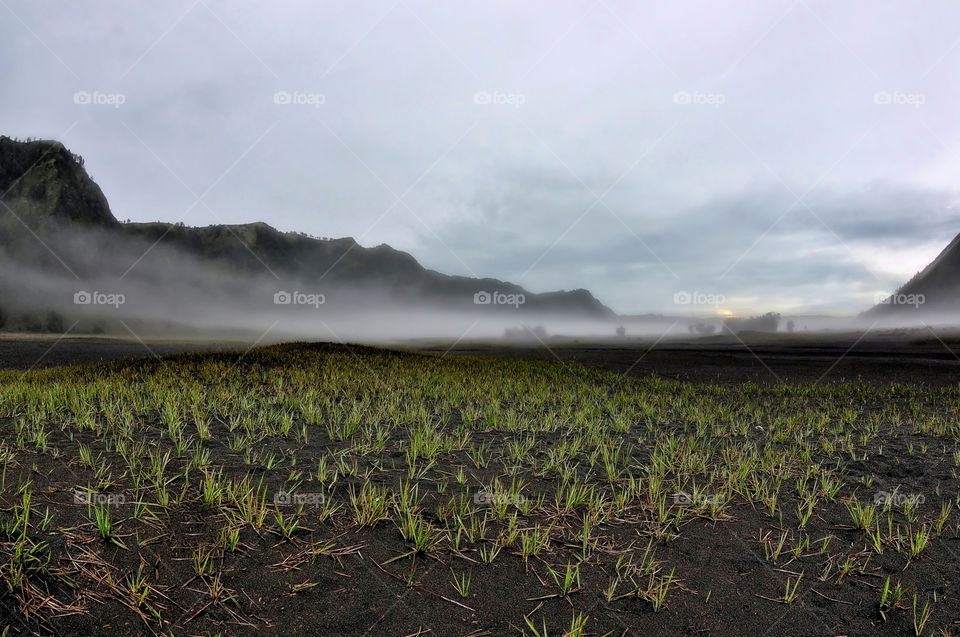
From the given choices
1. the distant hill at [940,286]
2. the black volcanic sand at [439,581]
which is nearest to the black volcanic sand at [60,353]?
the black volcanic sand at [439,581]

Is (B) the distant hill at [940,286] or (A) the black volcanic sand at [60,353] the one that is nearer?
(A) the black volcanic sand at [60,353]

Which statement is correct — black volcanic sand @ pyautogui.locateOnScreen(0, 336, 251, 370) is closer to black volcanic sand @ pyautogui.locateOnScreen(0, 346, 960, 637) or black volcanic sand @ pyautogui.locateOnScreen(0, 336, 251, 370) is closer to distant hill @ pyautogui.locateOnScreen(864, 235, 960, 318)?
black volcanic sand @ pyautogui.locateOnScreen(0, 346, 960, 637)

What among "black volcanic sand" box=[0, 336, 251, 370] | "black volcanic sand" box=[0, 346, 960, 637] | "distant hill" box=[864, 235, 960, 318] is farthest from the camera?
"distant hill" box=[864, 235, 960, 318]

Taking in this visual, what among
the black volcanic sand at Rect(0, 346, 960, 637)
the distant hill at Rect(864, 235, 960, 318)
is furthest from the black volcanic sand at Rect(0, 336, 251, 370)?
the distant hill at Rect(864, 235, 960, 318)

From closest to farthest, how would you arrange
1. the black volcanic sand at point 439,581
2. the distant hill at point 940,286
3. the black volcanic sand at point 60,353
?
the black volcanic sand at point 439,581, the black volcanic sand at point 60,353, the distant hill at point 940,286

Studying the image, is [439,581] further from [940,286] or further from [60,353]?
[940,286]

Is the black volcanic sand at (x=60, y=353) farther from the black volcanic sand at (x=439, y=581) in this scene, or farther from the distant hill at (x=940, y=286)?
the distant hill at (x=940, y=286)

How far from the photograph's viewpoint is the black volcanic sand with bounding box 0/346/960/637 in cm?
326

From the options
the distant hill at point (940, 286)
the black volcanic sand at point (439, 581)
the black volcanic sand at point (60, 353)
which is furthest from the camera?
the distant hill at point (940, 286)

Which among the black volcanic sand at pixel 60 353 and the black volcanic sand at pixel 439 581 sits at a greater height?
the black volcanic sand at pixel 60 353

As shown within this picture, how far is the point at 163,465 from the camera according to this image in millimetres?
5332

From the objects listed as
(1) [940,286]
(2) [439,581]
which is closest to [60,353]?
(2) [439,581]

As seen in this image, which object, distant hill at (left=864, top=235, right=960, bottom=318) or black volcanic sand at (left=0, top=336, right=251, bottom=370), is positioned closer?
black volcanic sand at (left=0, top=336, right=251, bottom=370)

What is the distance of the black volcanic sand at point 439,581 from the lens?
3258 millimetres
